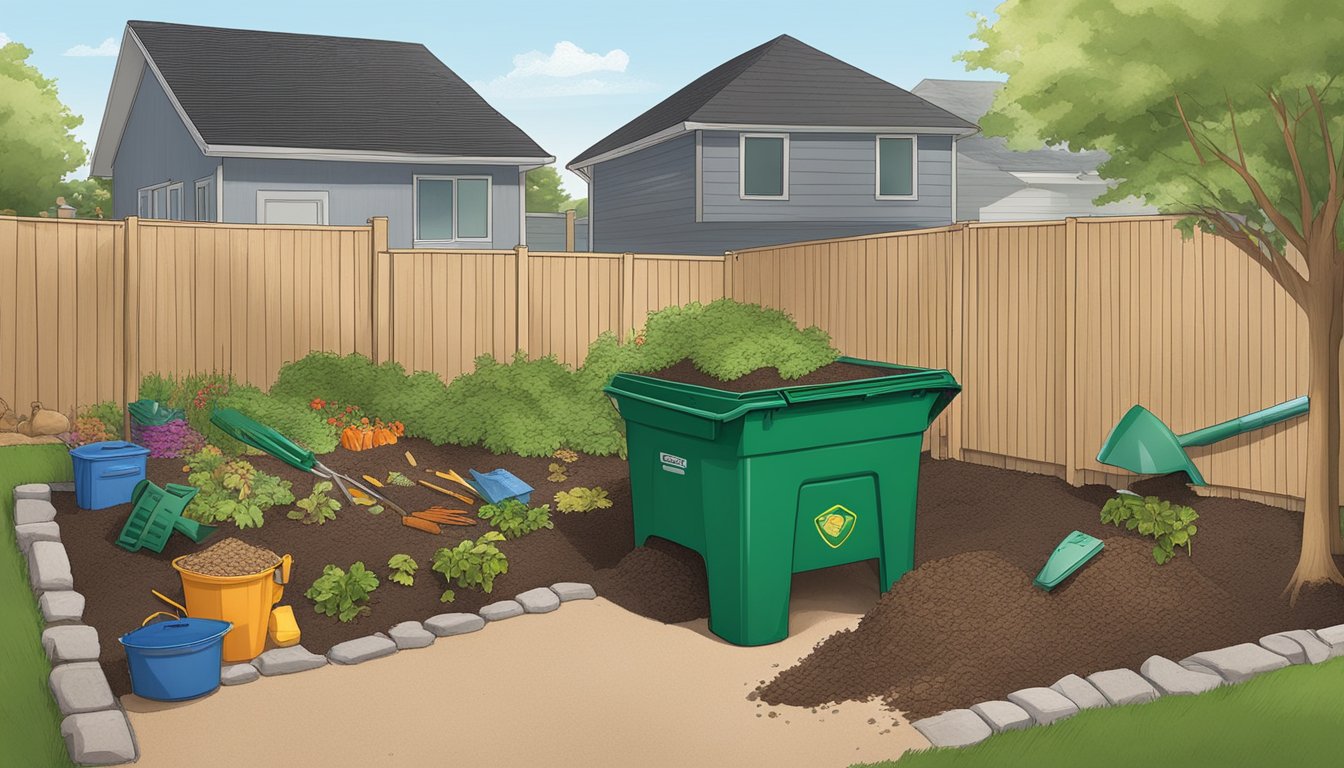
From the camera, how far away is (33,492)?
23.6ft

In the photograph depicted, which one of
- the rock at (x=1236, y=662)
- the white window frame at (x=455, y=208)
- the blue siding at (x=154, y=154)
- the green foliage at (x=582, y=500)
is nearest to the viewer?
the rock at (x=1236, y=662)

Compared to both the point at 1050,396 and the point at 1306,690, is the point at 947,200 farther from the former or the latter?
the point at 1306,690

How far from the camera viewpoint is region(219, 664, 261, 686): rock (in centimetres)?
495

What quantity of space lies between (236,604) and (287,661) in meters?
0.36

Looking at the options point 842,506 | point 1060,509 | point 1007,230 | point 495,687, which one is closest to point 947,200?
point 1007,230

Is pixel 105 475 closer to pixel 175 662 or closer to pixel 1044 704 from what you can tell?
pixel 175 662

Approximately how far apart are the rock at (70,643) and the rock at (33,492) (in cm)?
217

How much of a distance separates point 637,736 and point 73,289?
7217 millimetres

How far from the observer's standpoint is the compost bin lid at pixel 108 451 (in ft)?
22.8

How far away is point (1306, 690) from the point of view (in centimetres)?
448

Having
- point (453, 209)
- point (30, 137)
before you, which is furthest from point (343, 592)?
point (30, 137)

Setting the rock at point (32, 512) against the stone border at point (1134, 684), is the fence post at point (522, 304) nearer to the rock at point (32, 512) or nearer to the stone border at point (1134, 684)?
the rock at point (32, 512)

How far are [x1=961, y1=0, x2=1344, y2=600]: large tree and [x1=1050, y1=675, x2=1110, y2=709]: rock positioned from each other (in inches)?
75.0

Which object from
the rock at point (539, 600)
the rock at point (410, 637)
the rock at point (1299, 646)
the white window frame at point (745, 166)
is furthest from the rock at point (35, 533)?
the white window frame at point (745, 166)
